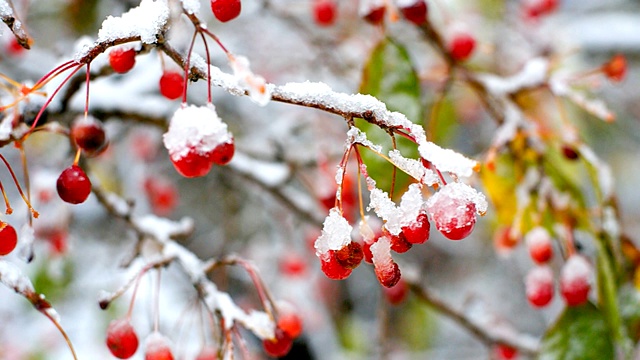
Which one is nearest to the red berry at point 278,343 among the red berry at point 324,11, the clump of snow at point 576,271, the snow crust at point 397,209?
the snow crust at point 397,209

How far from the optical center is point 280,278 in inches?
85.0

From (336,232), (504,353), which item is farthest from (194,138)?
(504,353)

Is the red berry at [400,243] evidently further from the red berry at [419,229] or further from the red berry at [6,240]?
the red berry at [6,240]

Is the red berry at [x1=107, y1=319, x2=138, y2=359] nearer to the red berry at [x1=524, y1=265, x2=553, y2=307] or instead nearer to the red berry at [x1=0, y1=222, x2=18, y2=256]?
the red berry at [x1=0, y1=222, x2=18, y2=256]

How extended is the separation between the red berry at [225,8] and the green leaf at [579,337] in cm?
69

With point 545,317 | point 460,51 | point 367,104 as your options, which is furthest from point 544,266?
point 545,317

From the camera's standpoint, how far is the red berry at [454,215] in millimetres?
456

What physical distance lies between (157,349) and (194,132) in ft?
1.01

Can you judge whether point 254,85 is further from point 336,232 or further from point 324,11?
point 324,11

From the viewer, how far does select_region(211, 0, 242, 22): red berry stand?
507 millimetres

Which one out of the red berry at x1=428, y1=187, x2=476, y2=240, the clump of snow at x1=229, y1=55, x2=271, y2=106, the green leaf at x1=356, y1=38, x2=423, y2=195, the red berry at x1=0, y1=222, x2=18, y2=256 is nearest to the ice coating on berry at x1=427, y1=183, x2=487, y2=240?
the red berry at x1=428, y1=187, x2=476, y2=240

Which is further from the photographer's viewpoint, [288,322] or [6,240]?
[288,322]

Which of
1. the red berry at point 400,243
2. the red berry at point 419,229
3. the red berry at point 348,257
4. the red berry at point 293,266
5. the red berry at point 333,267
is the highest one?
the red berry at point 419,229

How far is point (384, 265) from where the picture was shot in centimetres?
47
